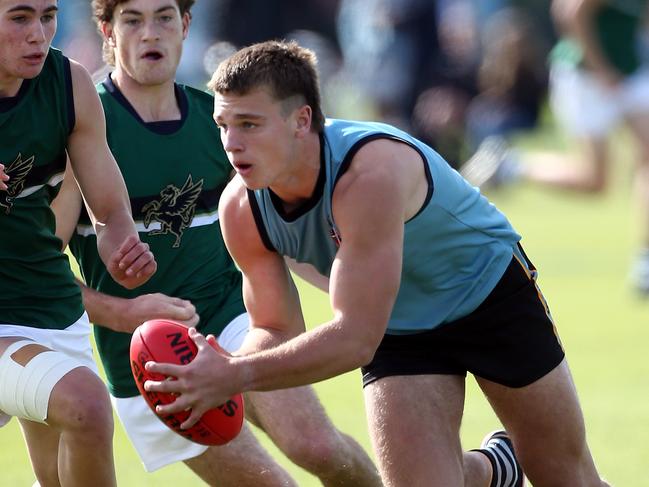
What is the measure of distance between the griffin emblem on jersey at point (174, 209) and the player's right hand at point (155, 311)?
0.42 meters

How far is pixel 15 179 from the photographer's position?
196 inches

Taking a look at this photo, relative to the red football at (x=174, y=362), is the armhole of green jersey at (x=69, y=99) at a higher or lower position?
higher

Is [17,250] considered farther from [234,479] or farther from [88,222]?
[234,479]

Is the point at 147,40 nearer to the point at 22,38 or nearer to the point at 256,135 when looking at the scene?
the point at 22,38

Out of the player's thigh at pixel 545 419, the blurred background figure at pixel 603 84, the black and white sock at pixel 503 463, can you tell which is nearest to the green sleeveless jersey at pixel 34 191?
the player's thigh at pixel 545 419

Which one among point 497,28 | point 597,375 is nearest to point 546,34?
point 497,28

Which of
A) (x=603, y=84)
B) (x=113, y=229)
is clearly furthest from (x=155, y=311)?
(x=603, y=84)

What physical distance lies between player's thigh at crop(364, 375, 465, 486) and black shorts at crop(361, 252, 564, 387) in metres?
0.05

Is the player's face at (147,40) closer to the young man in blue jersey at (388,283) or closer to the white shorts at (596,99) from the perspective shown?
the young man in blue jersey at (388,283)

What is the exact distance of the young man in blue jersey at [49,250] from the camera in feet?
15.4

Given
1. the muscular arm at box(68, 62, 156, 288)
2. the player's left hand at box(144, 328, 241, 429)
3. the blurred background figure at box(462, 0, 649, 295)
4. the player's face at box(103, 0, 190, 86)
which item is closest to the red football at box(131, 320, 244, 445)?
the player's left hand at box(144, 328, 241, 429)

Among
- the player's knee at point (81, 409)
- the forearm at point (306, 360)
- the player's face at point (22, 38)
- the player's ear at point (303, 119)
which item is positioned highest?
the player's face at point (22, 38)

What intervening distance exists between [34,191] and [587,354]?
5.07 m

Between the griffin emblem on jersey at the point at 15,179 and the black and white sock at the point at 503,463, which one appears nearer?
the griffin emblem on jersey at the point at 15,179
